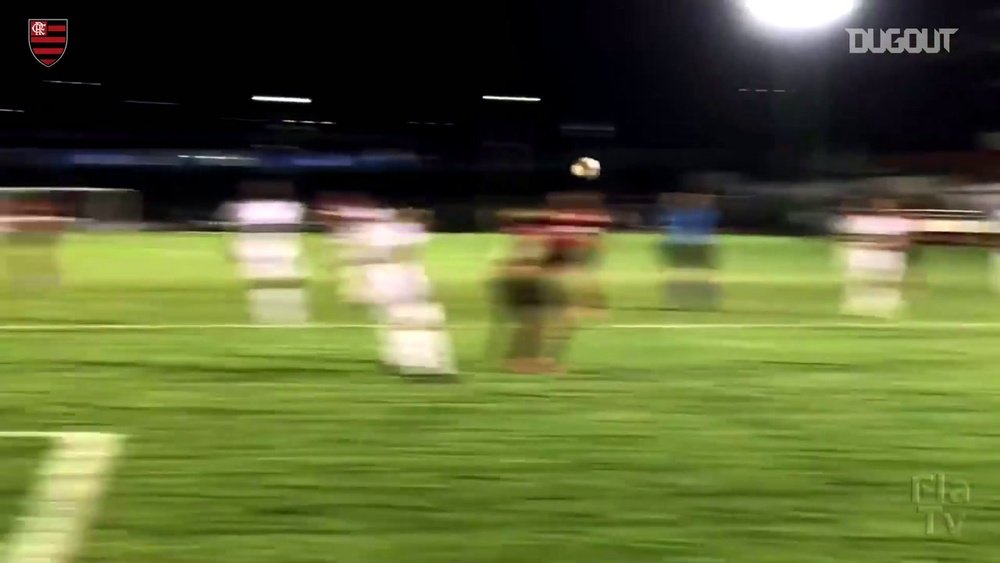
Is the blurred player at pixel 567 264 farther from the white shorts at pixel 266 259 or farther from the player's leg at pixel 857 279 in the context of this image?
the player's leg at pixel 857 279

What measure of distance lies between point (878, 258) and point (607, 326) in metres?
3.45

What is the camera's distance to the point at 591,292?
1266cm

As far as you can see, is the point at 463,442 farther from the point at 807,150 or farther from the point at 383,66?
the point at 383,66

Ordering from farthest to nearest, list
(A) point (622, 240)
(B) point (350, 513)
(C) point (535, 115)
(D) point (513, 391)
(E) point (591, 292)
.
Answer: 1. (C) point (535, 115)
2. (A) point (622, 240)
3. (E) point (591, 292)
4. (D) point (513, 391)
5. (B) point (350, 513)

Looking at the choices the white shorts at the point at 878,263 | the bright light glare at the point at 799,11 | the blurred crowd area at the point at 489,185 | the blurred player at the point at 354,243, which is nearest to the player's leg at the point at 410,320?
the blurred player at the point at 354,243

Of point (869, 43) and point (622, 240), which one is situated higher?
point (869, 43)

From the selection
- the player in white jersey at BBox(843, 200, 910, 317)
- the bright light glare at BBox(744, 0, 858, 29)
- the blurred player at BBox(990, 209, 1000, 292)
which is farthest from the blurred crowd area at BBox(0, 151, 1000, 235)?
the player in white jersey at BBox(843, 200, 910, 317)

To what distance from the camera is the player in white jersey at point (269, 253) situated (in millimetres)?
14273

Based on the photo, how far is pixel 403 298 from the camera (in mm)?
10867

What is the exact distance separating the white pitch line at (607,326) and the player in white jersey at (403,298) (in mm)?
3208

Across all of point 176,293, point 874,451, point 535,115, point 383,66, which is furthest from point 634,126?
point 874,451

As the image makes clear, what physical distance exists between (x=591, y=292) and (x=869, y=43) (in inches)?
931

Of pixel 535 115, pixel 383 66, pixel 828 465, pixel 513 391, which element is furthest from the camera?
pixel 535 115

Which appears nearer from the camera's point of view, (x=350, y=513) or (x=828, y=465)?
(x=350, y=513)
